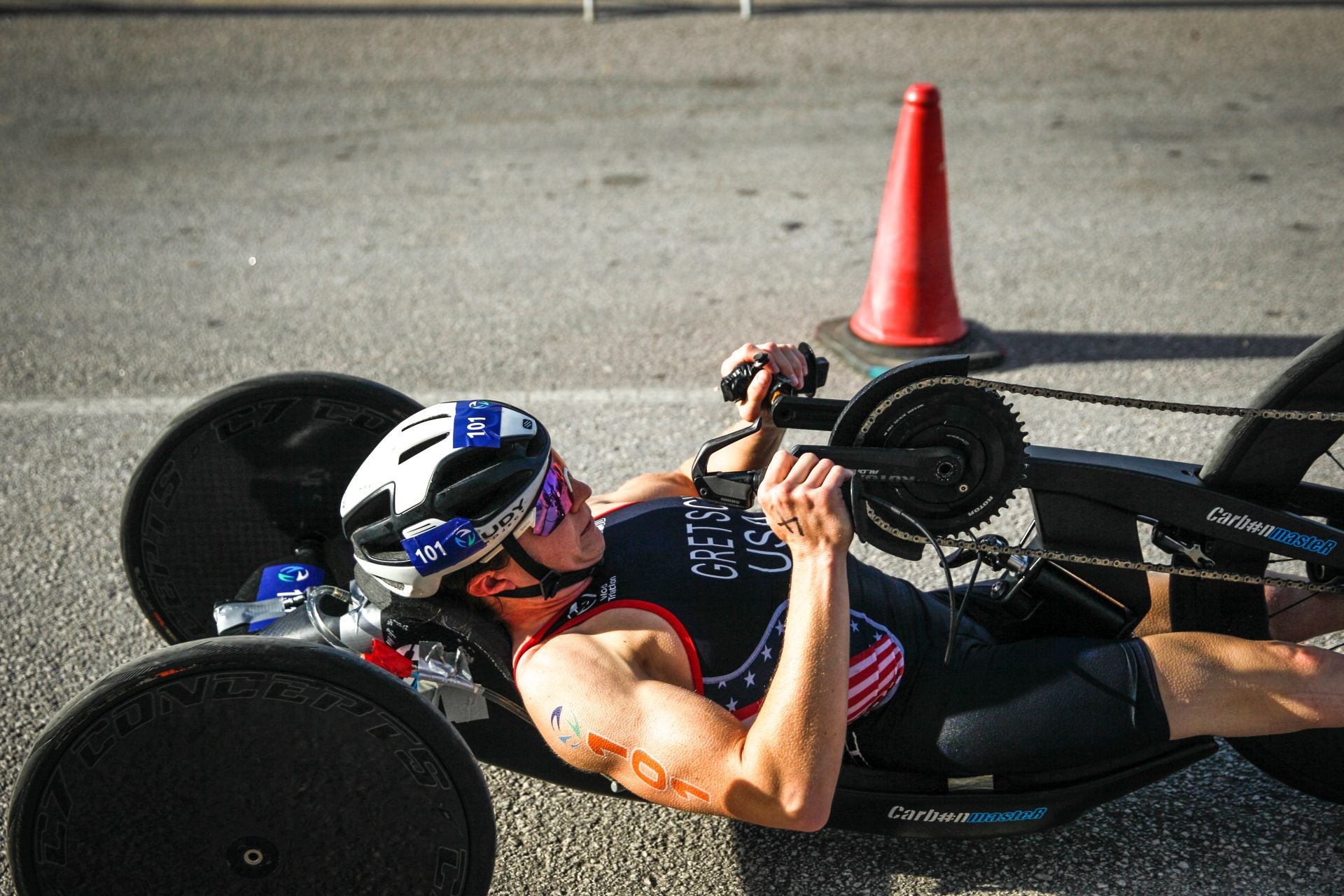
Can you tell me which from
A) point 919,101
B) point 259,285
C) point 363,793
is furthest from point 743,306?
point 363,793

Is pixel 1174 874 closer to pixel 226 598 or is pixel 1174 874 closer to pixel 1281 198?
pixel 226 598

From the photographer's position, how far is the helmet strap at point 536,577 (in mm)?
2623

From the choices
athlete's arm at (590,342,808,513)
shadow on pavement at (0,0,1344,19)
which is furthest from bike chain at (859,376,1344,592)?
shadow on pavement at (0,0,1344,19)

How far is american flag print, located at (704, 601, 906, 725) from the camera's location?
262 cm

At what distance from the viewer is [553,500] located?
268 centimetres

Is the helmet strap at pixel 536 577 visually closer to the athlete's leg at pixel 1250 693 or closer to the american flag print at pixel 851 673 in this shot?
the american flag print at pixel 851 673

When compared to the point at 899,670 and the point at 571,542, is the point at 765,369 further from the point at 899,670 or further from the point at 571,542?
the point at 899,670

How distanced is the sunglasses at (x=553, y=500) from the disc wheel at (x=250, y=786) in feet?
1.73

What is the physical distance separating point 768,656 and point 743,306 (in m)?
3.32

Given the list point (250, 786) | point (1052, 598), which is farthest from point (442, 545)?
point (1052, 598)

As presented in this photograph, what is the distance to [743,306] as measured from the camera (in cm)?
578

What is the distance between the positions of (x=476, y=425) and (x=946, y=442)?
1.00 metres

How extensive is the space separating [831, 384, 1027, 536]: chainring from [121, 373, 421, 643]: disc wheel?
134 centimetres

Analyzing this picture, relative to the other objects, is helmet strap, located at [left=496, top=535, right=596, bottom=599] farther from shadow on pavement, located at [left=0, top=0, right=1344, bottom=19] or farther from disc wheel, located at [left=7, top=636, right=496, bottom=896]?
shadow on pavement, located at [left=0, top=0, right=1344, bottom=19]
